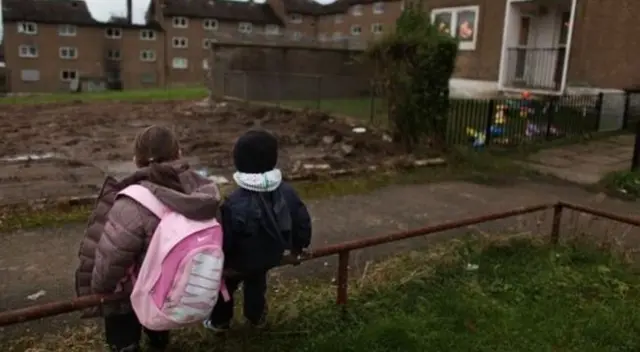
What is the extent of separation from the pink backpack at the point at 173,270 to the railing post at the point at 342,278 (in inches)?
45.1

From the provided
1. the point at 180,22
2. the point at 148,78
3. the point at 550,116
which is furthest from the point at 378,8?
the point at 550,116

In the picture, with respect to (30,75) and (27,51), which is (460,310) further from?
(27,51)

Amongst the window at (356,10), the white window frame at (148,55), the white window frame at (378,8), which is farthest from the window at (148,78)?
the white window frame at (378,8)

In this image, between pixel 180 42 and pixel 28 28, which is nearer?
pixel 28 28

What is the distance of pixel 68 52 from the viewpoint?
53.8m

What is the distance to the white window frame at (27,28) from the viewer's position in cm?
5197

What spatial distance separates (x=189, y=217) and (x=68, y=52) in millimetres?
57808

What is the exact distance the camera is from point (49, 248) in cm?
539

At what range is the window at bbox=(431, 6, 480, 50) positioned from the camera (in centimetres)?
1875

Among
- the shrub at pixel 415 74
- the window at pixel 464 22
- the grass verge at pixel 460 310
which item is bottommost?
the grass verge at pixel 460 310

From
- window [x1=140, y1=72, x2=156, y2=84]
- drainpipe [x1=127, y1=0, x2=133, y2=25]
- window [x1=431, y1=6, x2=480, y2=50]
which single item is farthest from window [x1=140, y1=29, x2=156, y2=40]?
window [x1=431, y1=6, x2=480, y2=50]

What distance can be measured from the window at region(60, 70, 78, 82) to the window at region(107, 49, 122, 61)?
3573 millimetres

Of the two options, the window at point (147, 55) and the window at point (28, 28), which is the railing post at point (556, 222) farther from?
the window at point (28, 28)

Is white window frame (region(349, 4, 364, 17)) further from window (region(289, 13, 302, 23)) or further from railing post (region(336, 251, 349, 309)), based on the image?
railing post (region(336, 251, 349, 309))
